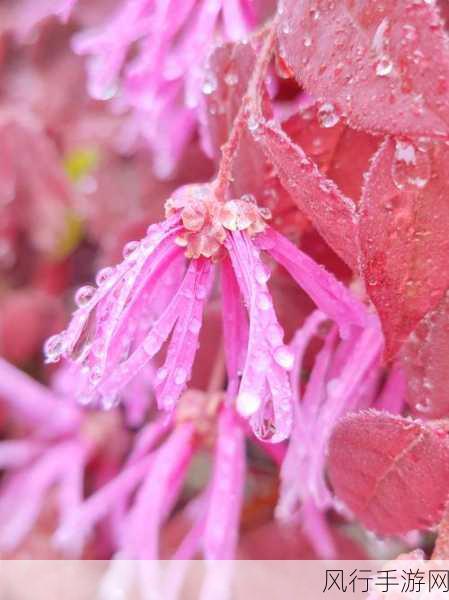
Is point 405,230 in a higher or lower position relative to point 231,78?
lower

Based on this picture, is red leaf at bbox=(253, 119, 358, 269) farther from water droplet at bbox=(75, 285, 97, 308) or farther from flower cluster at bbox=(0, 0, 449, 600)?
water droplet at bbox=(75, 285, 97, 308)

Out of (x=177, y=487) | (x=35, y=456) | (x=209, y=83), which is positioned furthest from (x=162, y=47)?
(x=35, y=456)

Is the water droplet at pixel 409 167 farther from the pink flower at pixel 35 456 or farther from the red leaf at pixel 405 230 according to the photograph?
the pink flower at pixel 35 456

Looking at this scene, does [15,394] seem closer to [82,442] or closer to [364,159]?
[82,442]

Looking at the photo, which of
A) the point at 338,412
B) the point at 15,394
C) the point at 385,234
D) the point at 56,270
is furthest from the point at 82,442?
the point at 385,234

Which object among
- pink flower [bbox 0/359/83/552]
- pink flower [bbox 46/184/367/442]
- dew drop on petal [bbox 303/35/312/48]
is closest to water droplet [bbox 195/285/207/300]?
pink flower [bbox 46/184/367/442]

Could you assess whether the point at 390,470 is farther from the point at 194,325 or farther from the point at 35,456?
the point at 35,456
